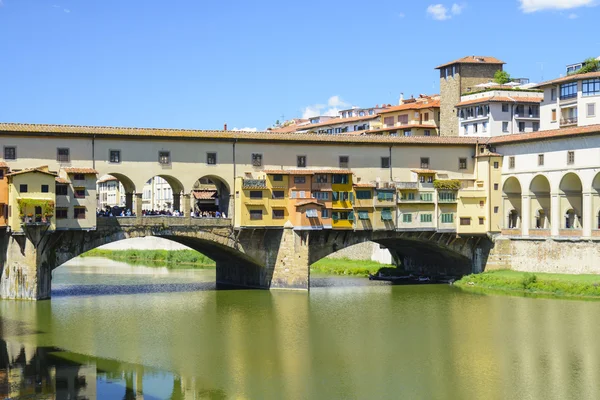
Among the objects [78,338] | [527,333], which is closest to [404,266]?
[527,333]

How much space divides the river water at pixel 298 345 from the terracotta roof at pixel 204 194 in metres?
14.0

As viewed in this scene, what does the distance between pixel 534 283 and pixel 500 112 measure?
86.0 feet

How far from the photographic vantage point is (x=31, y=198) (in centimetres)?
5488

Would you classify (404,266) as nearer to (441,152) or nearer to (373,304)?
(441,152)

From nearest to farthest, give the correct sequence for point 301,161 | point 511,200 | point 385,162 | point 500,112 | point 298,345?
point 298,345
point 301,161
point 385,162
point 511,200
point 500,112

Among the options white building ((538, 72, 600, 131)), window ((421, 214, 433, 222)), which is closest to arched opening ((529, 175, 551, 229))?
white building ((538, 72, 600, 131))

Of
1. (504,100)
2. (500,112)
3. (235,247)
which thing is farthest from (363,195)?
(504,100)

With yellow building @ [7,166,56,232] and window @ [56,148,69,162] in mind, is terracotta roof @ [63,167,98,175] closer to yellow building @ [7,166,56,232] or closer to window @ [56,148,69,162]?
window @ [56,148,69,162]

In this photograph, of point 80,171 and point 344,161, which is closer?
point 80,171

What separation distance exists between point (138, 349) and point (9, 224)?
668 inches

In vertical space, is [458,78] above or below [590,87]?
above

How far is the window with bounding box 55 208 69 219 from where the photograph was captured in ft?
184

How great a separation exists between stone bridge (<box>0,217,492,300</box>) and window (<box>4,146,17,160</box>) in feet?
14.3

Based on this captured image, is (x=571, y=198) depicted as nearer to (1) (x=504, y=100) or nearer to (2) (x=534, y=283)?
(2) (x=534, y=283)
